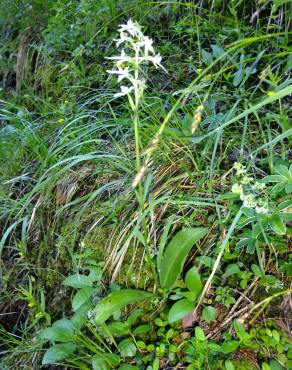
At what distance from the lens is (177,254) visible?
1.27m

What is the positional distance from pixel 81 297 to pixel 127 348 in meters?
0.21

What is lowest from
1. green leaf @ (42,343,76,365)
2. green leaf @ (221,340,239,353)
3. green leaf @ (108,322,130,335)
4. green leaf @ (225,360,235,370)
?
green leaf @ (42,343,76,365)

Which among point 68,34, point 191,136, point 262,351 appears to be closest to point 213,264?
point 262,351

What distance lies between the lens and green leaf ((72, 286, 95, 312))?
1.31 metres

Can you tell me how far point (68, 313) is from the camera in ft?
4.77

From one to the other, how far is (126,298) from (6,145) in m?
1.10

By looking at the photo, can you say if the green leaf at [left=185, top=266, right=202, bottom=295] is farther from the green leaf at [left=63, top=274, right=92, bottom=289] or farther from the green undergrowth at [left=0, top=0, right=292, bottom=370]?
the green leaf at [left=63, top=274, right=92, bottom=289]

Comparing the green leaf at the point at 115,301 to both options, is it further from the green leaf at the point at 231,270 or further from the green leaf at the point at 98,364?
the green leaf at the point at 231,270

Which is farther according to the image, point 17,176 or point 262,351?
point 17,176

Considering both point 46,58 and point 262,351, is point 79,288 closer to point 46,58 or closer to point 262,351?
point 262,351

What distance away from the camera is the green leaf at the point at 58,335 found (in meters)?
1.27

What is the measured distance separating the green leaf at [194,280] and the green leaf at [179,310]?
0.14ft

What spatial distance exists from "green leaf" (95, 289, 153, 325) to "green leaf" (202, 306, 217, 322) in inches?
6.8

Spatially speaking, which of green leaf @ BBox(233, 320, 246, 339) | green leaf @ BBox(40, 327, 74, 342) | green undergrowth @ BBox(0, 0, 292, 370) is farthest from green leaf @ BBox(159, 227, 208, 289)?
green leaf @ BBox(40, 327, 74, 342)
